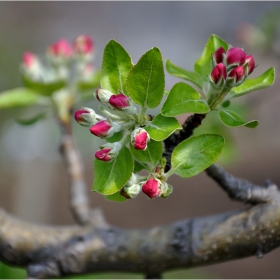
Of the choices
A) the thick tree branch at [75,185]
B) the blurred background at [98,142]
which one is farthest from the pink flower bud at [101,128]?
the blurred background at [98,142]

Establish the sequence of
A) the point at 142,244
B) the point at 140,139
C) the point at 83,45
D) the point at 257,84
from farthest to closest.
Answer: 1. the point at 83,45
2. the point at 142,244
3. the point at 257,84
4. the point at 140,139

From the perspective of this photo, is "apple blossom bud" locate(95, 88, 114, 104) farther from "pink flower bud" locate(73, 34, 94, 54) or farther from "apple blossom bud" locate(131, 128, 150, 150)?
"pink flower bud" locate(73, 34, 94, 54)

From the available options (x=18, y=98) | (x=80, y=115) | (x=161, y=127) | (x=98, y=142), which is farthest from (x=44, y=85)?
(x=98, y=142)

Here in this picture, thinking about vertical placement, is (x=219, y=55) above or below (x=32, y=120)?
above

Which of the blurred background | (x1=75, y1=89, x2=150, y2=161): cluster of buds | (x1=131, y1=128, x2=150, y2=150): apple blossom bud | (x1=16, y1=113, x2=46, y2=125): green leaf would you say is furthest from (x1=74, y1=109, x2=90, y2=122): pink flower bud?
the blurred background

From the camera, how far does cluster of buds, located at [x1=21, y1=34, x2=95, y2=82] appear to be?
1221 mm

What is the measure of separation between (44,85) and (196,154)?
2.01 ft

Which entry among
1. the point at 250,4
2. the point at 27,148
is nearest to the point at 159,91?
the point at 27,148

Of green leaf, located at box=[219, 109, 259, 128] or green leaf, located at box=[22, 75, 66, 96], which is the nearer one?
green leaf, located at box=[219, 109, 259, 128]

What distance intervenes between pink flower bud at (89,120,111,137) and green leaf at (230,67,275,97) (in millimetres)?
213

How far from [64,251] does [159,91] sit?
0.48m

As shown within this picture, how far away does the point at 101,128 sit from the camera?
1.94 ft

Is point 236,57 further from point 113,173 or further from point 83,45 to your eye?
point 83,45

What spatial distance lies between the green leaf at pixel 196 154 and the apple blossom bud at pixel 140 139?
0.06 metres
